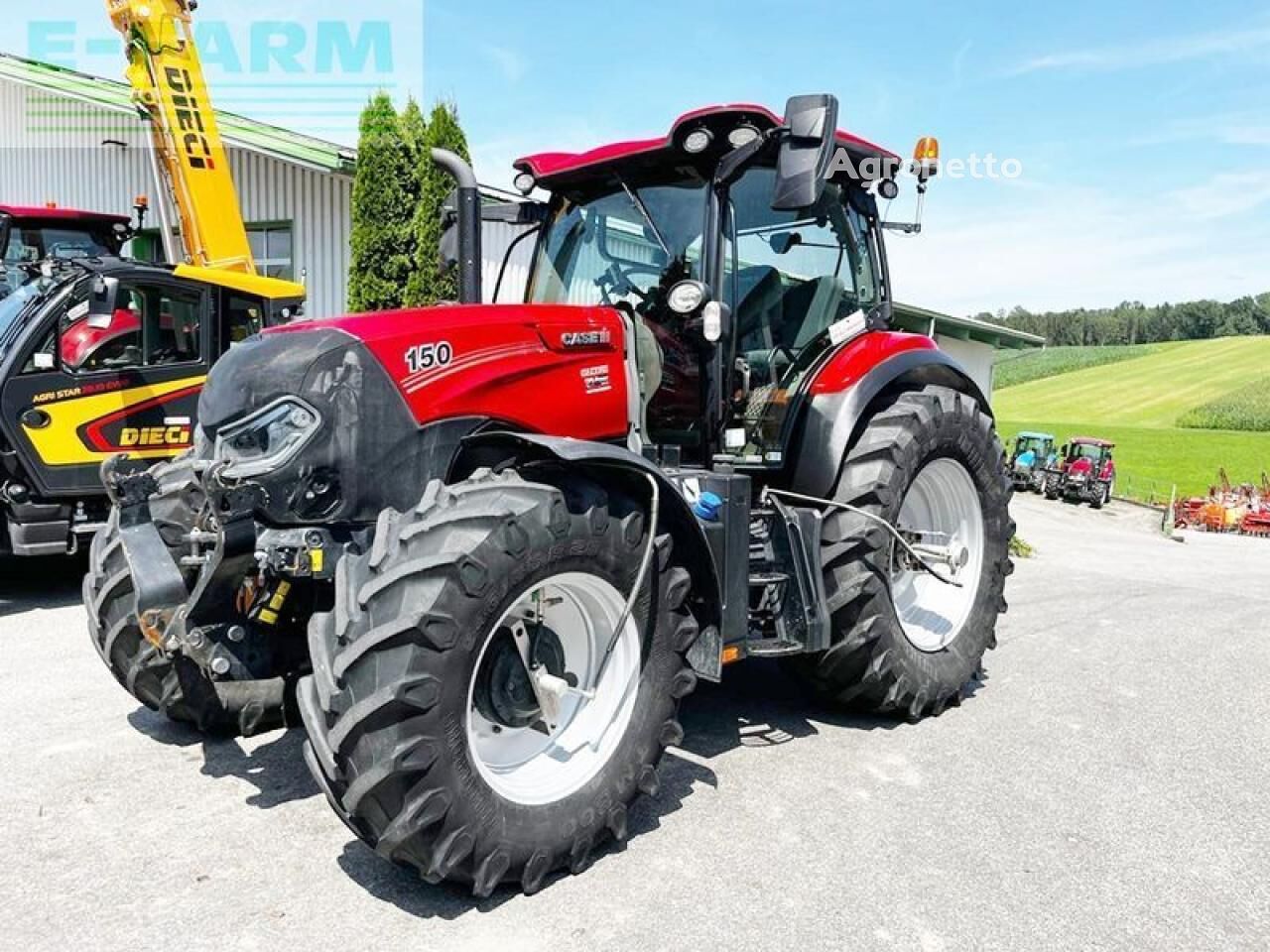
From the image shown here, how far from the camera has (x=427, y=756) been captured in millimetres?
2496

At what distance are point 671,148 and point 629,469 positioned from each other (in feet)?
4.83

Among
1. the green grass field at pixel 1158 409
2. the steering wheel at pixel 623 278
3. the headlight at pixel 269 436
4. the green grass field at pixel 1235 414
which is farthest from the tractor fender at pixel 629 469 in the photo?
the green grass field at pixel 1235 414

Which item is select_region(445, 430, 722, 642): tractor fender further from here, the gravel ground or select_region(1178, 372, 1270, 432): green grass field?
select_region(1178, 372, 1270, 432): green grass field

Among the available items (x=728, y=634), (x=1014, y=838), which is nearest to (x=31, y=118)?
(x=728, y=634)

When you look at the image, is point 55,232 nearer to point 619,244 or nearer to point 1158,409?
point 619,244

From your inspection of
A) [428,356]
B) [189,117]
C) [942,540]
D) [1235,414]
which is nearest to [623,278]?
[428,356]

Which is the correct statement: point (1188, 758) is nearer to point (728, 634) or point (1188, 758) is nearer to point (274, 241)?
point (728, 634)

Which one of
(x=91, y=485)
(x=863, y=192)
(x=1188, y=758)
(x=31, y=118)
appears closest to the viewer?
(x=1188, y=758)

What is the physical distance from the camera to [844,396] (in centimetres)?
415

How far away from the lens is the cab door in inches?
250

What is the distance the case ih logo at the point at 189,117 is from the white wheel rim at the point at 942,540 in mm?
7654

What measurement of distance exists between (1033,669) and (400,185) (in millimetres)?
8341

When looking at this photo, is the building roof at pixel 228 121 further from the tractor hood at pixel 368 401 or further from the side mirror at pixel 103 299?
the tractor hood at pixel 368 401

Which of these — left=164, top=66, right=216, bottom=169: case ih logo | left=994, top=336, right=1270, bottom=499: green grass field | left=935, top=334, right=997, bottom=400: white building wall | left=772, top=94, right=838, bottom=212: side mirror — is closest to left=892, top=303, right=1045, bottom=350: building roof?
left=935, top=334, right=997, bottom=400: white building wall
